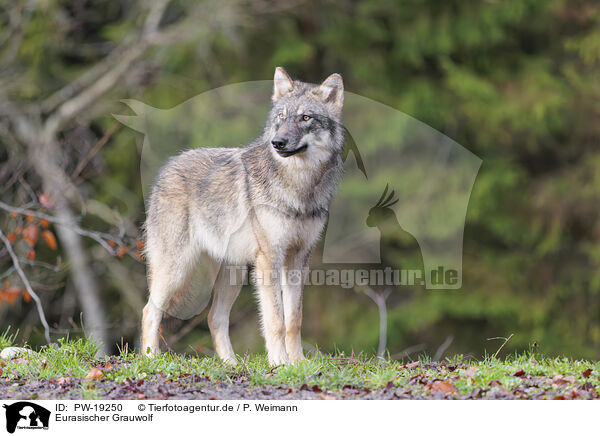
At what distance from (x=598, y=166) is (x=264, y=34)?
667 cm

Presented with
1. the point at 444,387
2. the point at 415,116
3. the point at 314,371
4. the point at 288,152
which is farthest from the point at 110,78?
the point at 444,387

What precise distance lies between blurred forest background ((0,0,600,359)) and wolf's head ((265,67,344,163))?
672 cm

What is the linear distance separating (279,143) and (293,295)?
1.31m

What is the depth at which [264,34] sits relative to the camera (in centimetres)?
1430

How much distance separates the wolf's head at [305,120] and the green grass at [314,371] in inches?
62.5

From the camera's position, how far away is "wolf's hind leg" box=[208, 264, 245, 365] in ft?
21.2

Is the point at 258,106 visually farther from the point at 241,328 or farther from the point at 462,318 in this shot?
the point at 462,318

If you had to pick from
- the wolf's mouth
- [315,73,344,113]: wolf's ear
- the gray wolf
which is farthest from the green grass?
[315,73,344,113]: wolf's ear

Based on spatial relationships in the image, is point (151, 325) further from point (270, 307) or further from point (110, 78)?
point (110, 78)

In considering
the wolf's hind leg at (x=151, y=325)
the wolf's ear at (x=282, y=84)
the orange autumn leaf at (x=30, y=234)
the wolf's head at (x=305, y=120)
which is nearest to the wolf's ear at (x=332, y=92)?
the wolf's head at (x=305, y=120)

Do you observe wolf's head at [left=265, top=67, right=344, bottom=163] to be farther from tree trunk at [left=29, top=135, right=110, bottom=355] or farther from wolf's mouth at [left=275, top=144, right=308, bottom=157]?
tree trunk at [left=29, top=135, right=110, bottom=355]

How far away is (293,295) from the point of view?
6.04m
